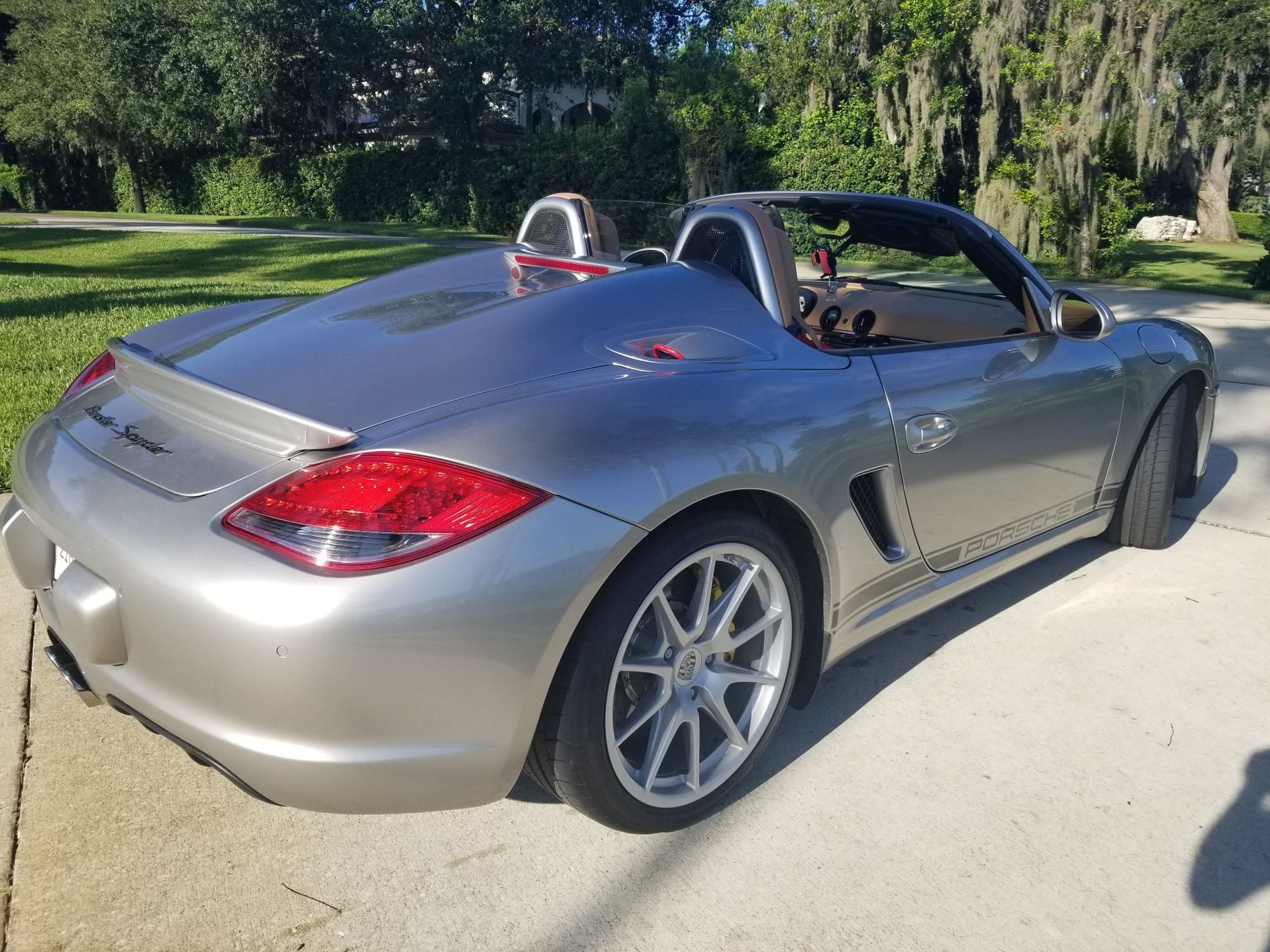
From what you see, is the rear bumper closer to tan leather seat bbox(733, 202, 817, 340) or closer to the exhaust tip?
the exhaust tip

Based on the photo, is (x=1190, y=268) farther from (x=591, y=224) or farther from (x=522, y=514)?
(x=522, y=514)

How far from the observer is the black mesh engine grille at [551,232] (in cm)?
359

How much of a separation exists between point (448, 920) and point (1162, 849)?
5.43 ft

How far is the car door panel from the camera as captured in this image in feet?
9.25

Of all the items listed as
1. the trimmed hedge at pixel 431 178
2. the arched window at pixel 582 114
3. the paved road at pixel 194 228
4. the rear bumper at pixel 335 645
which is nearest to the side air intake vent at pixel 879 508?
the rear bumper at pixel 335 645

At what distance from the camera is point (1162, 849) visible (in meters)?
2.45

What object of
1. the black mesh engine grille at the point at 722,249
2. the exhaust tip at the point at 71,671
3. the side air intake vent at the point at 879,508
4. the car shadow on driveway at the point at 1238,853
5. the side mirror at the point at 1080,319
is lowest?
the car shadow on driveway at the point at 1238,853

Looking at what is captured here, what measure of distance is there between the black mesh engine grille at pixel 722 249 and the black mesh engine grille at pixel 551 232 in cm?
60

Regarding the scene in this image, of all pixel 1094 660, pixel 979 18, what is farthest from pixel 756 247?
pixel 979 18

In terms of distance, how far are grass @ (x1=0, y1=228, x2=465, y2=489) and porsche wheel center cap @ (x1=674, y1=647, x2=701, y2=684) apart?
3.68 metres

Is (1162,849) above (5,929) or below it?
below

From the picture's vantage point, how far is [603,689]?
83.1 inches

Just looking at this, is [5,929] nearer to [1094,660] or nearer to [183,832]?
[183,832]

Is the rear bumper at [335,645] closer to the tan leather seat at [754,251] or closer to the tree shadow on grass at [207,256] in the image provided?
the tan leather seat at [754,251]
